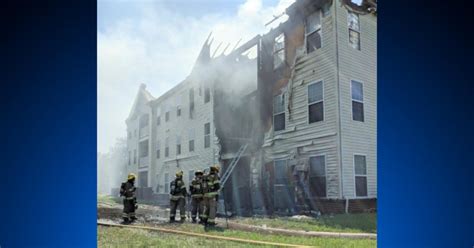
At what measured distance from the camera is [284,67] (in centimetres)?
431

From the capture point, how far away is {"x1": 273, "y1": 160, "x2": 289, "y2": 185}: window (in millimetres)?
4230

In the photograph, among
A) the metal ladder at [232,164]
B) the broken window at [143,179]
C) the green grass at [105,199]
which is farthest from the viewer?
the metal ladder at [232,164]

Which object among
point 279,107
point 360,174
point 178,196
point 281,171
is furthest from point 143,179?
point 360,174

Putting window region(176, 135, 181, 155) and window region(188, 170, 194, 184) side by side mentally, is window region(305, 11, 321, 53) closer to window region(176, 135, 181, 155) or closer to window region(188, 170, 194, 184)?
window region(176, 135, 181, 155)

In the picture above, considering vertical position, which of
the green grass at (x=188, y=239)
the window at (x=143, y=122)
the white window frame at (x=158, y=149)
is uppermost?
the window at (x=143, y=122)

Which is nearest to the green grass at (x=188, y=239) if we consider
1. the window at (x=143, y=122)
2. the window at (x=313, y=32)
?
the window at (x=143, y=122)

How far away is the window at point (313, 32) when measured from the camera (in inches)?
166

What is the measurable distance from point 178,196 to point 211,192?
0.28 meters

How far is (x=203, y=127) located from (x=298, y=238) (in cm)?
122

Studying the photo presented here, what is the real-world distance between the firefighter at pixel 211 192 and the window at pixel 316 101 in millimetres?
939

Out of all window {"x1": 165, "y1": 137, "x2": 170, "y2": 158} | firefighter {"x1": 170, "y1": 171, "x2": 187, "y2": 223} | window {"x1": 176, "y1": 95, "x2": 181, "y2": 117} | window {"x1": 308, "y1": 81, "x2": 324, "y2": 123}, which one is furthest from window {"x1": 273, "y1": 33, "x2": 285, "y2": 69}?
firefighter {"x1": 170, "y1": 171, "x2": 187, "y2": 223}

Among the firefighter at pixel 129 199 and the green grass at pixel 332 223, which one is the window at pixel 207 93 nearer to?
the firefighter at pixel 129 199

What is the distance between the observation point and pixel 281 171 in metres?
4.24

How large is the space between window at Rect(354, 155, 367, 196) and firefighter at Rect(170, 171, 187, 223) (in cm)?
146
